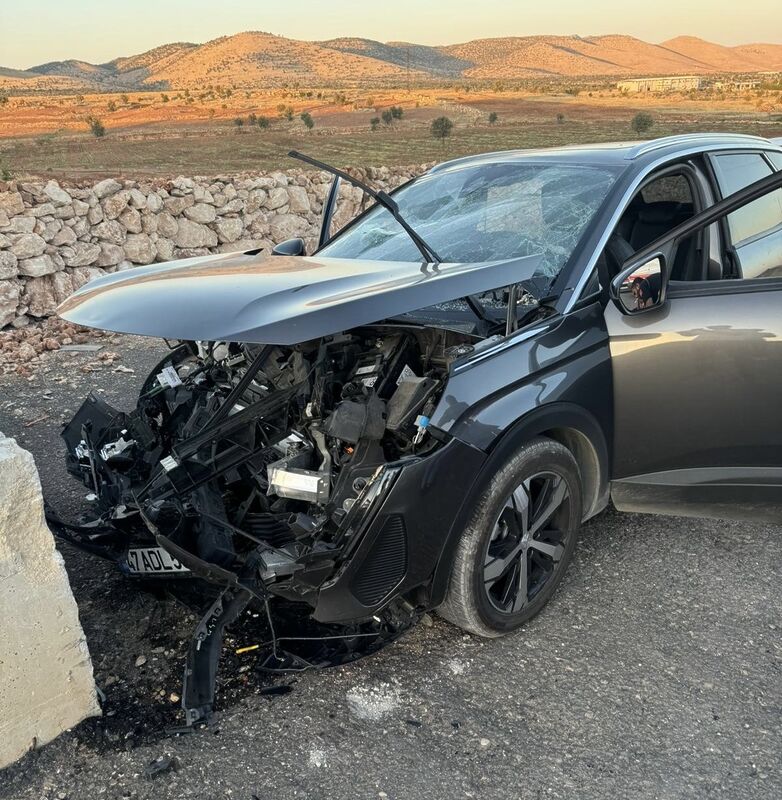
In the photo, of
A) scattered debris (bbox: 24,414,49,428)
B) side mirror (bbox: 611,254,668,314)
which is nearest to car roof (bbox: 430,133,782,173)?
side mirror (bbox: 611,254,668,314)

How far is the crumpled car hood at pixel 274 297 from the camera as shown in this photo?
7.32 ft

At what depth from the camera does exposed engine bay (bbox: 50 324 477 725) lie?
92.7 inches

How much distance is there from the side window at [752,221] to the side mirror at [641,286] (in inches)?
32.1

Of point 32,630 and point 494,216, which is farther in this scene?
point 494,216

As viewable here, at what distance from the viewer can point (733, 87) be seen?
134ft

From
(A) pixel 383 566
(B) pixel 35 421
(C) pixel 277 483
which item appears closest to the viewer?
(A) pixel 383 566

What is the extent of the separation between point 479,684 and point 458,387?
1.13m

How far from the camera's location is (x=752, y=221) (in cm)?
362

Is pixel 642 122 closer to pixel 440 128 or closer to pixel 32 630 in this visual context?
pixel 440 128

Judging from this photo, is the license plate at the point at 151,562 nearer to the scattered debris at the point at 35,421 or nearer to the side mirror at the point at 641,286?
the side mirror at the point at 641,286

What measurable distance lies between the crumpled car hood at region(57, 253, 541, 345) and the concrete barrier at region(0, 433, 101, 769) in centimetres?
64

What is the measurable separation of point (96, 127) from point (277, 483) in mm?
20786

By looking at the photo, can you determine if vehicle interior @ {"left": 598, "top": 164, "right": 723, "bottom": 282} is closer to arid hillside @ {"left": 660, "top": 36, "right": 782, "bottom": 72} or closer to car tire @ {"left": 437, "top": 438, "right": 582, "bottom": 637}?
car tire @ {"left": 437, "top": 438, "right": 582, "bottom": 637}

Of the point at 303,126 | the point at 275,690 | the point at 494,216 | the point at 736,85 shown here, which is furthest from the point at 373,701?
the point at 736,85
